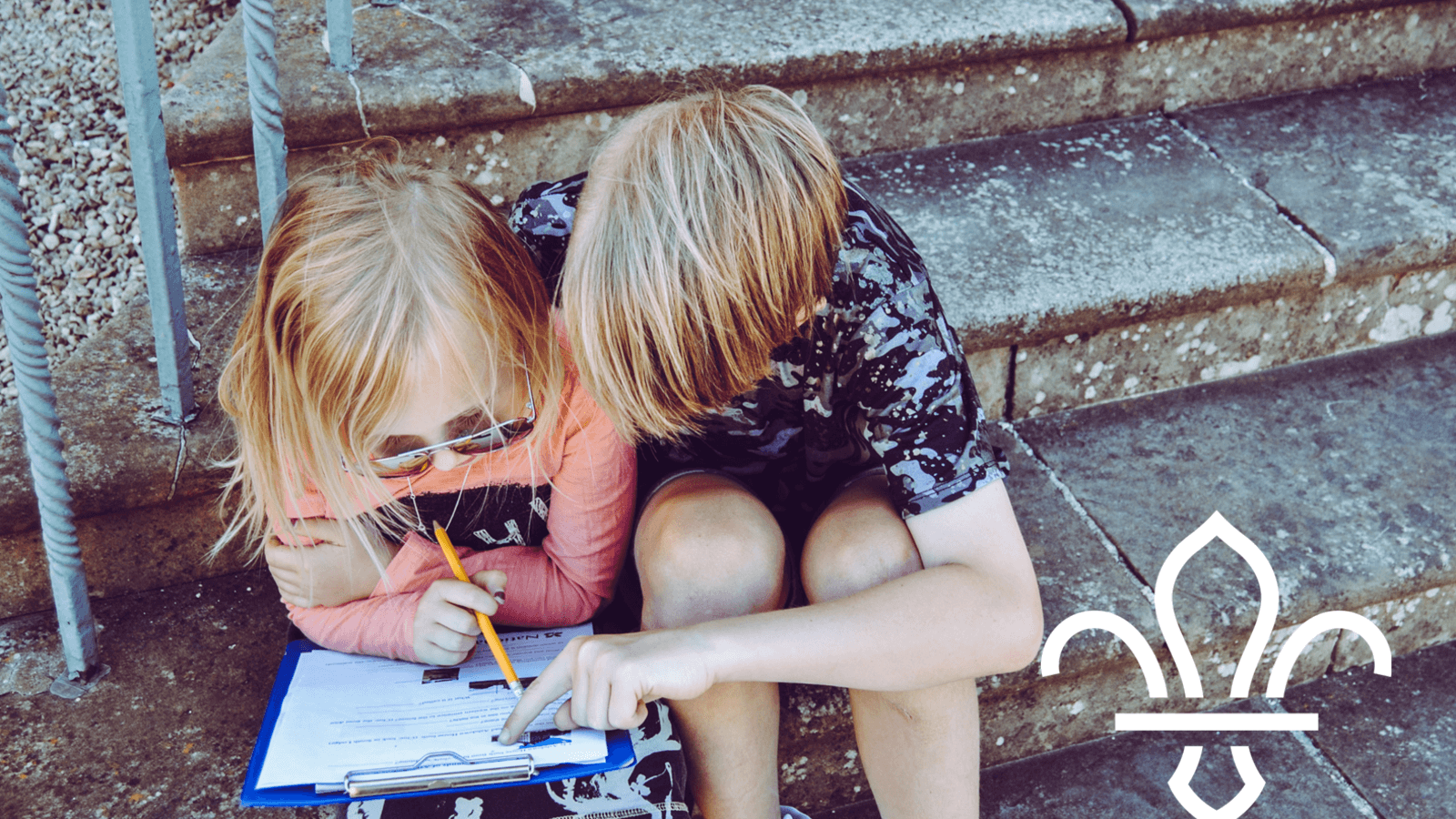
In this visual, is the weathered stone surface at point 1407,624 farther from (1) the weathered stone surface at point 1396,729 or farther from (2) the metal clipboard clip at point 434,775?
(2) the metal clipboard clip at point 434,775

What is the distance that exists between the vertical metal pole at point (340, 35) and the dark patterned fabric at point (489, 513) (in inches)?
31.4

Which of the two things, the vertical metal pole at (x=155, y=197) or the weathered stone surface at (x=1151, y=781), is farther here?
the weathered stone surface at (x=1151, y=781)

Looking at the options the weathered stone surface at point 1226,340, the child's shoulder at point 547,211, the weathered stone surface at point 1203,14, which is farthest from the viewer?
the weathered stone surface at point 1203,14

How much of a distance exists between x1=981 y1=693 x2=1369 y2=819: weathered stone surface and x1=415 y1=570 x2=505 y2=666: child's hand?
78 centimetres

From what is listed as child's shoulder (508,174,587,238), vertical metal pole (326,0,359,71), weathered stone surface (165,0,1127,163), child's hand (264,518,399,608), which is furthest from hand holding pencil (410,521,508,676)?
vertical metal pole (326,0,359,71)

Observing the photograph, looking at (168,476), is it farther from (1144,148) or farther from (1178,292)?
(1144,148)

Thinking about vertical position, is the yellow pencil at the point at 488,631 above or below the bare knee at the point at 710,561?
below

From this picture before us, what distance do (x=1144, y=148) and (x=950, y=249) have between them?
52cm

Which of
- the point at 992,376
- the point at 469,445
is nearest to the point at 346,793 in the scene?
the point at 469,445

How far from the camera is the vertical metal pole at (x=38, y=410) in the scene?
116 centimetres

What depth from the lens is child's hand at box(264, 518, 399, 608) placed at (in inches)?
50.5

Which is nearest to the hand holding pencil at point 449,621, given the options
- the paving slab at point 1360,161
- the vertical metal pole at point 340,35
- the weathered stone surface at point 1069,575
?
the weathered stone surface at point 1069,575

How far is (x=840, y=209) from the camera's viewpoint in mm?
1106

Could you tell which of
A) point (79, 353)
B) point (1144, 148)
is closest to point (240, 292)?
point (79, 353)
